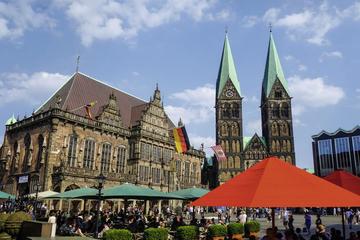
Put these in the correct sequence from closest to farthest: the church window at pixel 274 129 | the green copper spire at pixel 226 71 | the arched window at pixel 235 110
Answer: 1. the church window at pixel 274 129
2. the arched window at pixel 235 110
3. the green copper spire at pixel 226 71

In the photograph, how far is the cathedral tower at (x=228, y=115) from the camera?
240 ft

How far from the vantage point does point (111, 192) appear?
17.4 m

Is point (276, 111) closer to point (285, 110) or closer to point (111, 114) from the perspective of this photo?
point (285, 110)

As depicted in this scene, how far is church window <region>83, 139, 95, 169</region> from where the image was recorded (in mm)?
36344

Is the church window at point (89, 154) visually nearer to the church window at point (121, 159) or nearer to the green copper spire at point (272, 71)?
the church window at point (121, 159)

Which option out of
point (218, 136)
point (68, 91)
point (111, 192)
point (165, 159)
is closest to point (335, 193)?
point (111, 192)

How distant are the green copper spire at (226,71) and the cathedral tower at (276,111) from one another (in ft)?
25.6

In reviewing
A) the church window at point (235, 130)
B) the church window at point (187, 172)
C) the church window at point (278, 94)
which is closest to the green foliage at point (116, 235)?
the church window at point (187, 172)

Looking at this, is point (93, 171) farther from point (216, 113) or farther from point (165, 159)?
point (216, 113)

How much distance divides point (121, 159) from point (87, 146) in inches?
223

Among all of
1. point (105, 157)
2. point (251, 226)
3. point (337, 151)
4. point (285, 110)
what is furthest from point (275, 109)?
point (251, 226)

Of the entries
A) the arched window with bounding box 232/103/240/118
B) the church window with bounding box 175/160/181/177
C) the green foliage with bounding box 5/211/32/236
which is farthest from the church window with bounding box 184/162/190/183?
the green foliage with bounding box 5/211/32/236

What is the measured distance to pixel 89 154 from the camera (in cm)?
3675

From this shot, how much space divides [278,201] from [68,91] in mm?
36614
